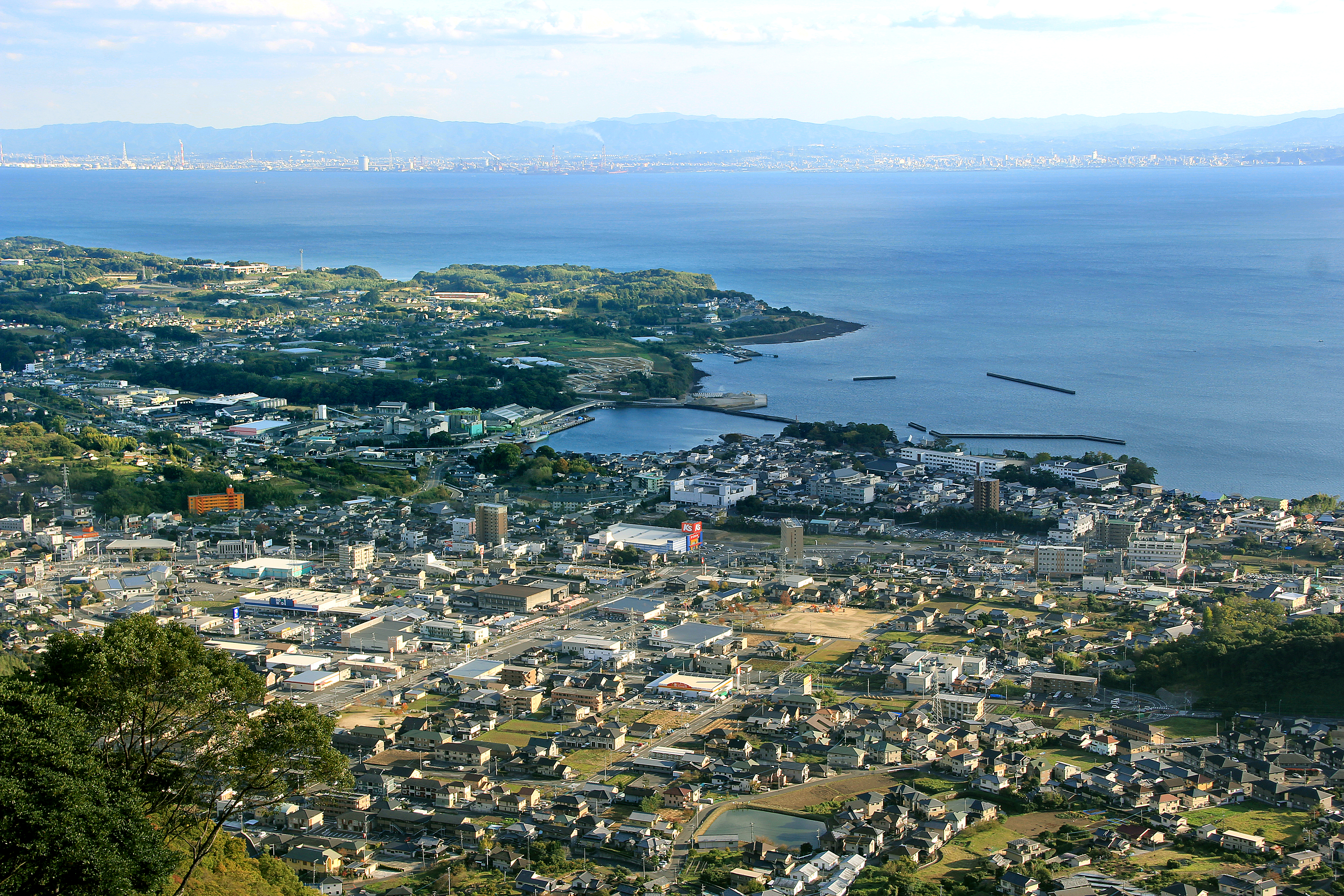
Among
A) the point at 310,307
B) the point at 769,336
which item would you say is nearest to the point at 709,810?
the point at 769,336

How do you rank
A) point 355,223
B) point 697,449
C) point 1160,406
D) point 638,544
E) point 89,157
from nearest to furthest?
1. point 638,544
2. point 697,449
3. point 1160,406
4. point 355,223
5. point 89,157

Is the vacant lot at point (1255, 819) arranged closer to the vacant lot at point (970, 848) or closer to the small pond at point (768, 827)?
the vacant lot at point (970, 848)

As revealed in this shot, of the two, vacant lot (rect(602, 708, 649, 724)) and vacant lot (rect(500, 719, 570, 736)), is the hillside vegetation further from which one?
vacant lot (rect(500, 719, 570, 736))

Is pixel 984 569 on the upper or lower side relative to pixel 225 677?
lower

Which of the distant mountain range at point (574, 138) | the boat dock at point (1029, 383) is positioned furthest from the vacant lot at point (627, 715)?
the distant mountain range at point (574, 138)

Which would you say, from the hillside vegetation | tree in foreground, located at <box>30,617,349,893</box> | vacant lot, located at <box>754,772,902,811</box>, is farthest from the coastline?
tree in foreground, located at <box>30,617,349,893</box>

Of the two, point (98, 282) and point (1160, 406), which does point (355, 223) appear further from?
point (1160, 406)

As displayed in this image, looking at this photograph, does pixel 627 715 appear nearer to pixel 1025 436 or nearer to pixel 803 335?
pixel 1025 436
